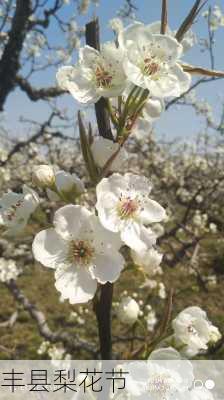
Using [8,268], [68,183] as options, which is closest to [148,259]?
[68,183]

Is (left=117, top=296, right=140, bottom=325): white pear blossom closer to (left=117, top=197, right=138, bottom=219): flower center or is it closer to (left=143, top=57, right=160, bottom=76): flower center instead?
(left=117, top=197, right=138, bottom=219): flower center

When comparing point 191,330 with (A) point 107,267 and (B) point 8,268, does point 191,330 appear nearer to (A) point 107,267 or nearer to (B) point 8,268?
(A) point 107,267

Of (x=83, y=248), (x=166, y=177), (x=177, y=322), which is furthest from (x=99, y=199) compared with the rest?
(x=166, y=177)

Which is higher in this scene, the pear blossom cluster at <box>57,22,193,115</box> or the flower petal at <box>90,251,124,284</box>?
the pear blossom cluster at <box>57,22,193,115</box>

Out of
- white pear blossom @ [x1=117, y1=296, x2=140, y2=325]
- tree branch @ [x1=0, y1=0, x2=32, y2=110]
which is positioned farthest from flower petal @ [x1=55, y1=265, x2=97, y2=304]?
tree branch @ [x1=0, y1=0, x2=32, y2=110]

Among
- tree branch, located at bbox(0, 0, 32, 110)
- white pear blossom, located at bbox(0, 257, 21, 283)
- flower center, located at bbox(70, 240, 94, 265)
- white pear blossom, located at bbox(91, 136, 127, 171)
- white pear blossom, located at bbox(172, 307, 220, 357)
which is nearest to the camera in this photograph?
white pear blossom, located at bbox(91, 136, 127, 171)

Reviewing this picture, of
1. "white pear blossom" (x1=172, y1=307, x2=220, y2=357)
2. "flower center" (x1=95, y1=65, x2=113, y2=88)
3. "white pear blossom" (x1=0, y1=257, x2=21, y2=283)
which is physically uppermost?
"flower center" (x1=95, y1=65, x2=113, y2=88)

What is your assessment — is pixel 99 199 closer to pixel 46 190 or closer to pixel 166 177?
pixel 46 190
